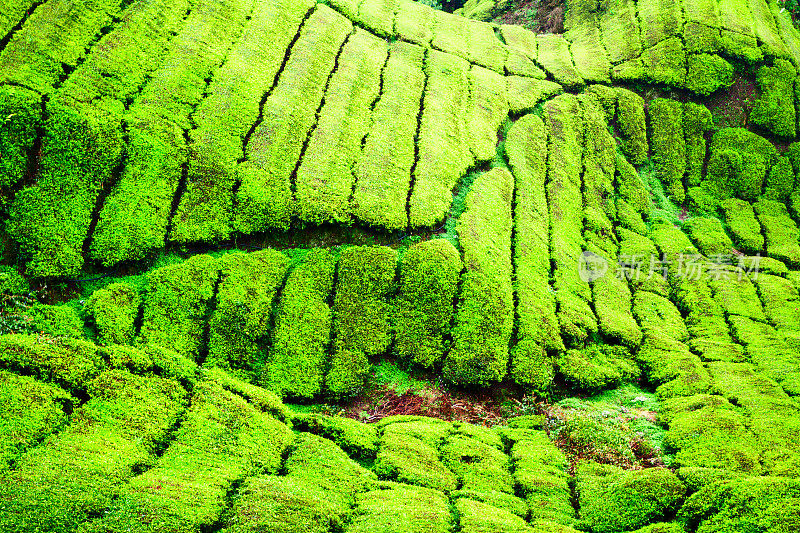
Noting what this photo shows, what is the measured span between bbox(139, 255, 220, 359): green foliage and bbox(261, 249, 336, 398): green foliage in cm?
157

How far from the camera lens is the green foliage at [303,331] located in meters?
10.8

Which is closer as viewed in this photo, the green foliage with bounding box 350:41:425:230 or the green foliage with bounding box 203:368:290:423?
the green foliage with bounding box 203:368:290:423

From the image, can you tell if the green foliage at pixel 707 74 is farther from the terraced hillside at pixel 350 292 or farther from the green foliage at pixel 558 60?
the green foliage at pixel 558 60

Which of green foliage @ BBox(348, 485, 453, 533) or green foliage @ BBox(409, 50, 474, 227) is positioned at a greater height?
green foliage @ BBox(409, 50, 474, 227)

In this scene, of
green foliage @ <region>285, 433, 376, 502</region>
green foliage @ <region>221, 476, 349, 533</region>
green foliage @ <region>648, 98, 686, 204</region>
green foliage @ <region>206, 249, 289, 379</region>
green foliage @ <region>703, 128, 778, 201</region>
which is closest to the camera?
green foliage @ <region>221, 476, 349, 533</region>

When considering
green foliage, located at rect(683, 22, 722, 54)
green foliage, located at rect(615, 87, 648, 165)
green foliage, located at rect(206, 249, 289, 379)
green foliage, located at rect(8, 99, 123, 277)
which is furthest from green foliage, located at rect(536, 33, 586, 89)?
green foliage, located at rect(8, 99, 123, 277)

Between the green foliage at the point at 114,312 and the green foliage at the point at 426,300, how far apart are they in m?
5.66

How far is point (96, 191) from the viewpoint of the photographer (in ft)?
36.3

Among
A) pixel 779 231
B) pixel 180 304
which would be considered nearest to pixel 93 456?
pixel 180 304

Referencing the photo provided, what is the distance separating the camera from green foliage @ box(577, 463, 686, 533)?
8445 mm

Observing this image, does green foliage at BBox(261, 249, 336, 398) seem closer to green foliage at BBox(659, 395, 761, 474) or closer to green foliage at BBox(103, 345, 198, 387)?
green foliage at BBox(103, 345, 198, 387)

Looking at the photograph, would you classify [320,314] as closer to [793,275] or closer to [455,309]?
[455,309]

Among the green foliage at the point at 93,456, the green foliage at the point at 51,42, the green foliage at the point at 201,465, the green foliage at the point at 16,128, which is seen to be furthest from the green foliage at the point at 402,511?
the green foliage at the point at 51,42

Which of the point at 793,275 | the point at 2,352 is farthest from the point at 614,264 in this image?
the point at 2,352
